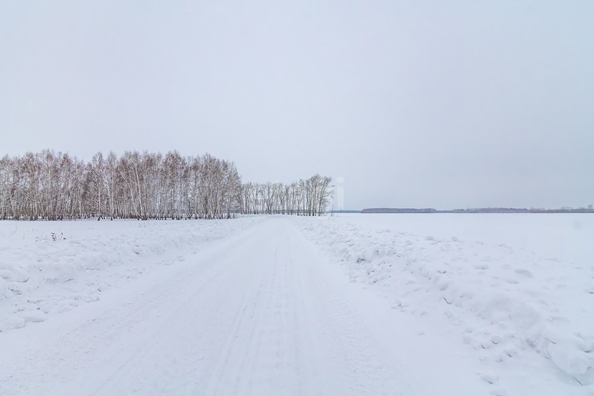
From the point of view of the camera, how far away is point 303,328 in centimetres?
414

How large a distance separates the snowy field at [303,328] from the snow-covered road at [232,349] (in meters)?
0.02

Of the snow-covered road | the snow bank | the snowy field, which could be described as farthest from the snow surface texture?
the snow bank

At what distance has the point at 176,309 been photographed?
486cm

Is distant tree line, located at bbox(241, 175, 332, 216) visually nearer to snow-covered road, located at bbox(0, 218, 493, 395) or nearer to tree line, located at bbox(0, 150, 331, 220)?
tree line, located at bbox(0, 150, 331, 220)

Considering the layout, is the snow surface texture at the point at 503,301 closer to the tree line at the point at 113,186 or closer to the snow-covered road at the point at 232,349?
the snow-covered road at the point at 232,349

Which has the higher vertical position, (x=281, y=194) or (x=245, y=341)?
(x=281, y=194)

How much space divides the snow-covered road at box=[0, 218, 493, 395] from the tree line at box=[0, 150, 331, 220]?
40.9 m

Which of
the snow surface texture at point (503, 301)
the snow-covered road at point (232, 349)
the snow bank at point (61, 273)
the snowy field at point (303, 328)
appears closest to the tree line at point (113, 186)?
the snow bank at point (61, 273)

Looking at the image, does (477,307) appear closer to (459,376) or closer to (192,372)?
(459,376)

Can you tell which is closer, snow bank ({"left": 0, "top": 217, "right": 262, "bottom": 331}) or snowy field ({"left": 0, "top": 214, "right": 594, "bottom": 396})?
snowy field ({"left": 0, "top": 214, "right": 594, "bottom": 396})

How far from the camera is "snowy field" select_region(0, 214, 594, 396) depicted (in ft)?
9.39

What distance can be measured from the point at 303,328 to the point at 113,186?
160 ft

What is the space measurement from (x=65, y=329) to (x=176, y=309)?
5.33ft

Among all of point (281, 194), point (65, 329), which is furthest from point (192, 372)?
point (281, 194)
